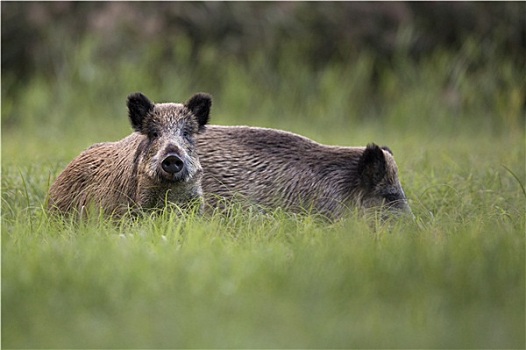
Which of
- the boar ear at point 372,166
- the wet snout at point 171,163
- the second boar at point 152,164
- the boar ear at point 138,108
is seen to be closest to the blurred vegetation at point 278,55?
the boar ear at point 372,166

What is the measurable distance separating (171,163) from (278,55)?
8658mm

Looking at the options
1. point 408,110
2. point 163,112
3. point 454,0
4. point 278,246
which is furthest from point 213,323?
point 454,0

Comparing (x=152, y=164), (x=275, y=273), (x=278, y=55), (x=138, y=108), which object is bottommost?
(x=275, y=273)

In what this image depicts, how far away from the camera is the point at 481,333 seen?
423 cm

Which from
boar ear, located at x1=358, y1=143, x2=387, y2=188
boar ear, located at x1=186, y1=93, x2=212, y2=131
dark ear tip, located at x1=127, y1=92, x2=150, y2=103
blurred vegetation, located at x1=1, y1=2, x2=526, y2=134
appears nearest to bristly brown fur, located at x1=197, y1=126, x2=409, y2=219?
boar ear, located at x1=358, y1=143, x2=387, y2=188

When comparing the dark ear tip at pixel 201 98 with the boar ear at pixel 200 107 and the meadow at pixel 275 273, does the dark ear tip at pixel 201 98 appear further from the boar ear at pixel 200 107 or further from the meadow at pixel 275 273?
the meadow at pixel 275 273

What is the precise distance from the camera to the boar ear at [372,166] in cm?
698

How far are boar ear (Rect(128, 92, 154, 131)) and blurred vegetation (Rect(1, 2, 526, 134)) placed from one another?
21.1 feet

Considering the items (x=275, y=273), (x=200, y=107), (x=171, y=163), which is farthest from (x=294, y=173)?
(x=275, y=273)

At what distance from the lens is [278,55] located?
14.7 metres

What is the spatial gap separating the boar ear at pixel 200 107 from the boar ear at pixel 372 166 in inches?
45.5

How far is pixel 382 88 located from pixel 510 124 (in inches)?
83.2

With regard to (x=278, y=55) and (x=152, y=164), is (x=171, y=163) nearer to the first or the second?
(x=152, y=164)

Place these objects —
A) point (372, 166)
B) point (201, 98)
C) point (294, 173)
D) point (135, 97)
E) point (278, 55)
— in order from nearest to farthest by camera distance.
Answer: point (135, 97) → point (201, 98) → point (372, 166) → point (294, 173) → point (278, 55)
